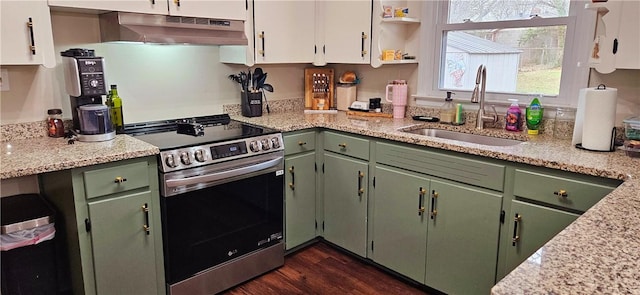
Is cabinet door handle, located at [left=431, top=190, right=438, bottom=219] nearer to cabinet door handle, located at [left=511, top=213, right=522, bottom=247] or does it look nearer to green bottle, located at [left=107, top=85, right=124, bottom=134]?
cabinet door handle, located at [left=511, top=213, right=522, bottom=247]

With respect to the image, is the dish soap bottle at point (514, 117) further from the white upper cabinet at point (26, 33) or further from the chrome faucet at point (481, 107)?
the white upper cabinet at point (26, 33)

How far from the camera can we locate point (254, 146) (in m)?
2.51

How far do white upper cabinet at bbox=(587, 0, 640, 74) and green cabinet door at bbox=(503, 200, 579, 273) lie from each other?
736mm

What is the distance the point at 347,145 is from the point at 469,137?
2.46 feet

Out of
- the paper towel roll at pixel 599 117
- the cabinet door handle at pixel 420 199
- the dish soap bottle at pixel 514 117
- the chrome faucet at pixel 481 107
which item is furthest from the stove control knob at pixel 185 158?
the paper towel roll at pixel 599 117

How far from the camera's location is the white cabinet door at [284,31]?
2.88 m

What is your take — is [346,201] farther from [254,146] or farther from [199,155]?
[199,155]

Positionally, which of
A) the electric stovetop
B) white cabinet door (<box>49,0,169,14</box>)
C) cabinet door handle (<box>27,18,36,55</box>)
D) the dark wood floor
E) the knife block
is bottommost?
the dark wood floor

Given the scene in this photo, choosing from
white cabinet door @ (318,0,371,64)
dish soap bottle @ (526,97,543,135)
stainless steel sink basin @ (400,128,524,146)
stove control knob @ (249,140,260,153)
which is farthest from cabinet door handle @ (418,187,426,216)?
white cabinet door @ (318,0,371,64)

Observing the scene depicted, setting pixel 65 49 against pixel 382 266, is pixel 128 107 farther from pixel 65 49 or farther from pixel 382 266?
pixel 382 266

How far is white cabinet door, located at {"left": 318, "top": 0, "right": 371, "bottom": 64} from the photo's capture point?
2996 millimetres

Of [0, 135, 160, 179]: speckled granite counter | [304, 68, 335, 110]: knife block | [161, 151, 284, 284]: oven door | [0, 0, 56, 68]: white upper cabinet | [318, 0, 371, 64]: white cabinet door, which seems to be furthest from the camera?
[304, 68, 335, 110]: knife block

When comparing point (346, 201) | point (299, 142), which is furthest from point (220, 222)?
point (346, 201)

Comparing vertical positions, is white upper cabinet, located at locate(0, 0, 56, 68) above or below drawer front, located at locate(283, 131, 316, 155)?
above
